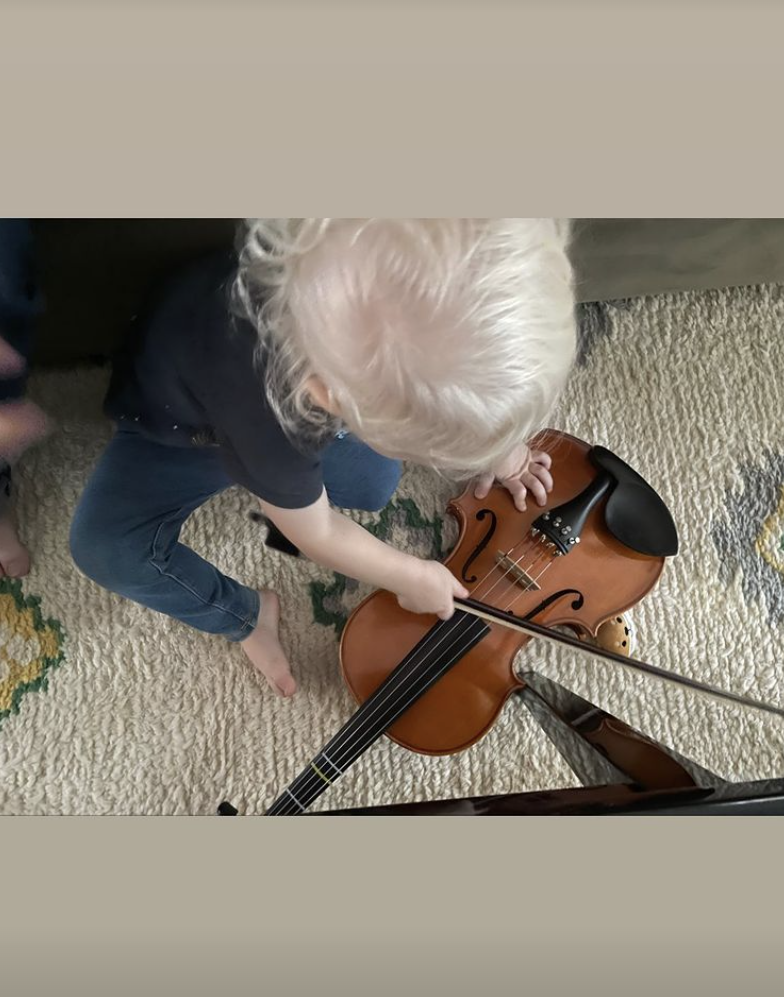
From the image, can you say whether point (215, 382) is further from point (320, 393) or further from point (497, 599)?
point (497, 599)

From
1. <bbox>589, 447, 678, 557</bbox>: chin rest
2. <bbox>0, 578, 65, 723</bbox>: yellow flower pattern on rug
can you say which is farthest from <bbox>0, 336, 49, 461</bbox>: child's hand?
<bbox>589, 447, 678, 557</bbox>: chin rest

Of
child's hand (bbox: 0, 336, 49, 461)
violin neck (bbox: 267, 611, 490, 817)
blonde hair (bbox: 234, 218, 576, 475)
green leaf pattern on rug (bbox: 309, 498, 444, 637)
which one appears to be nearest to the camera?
blonde hair (bbox: 234, 218, 576, 475)

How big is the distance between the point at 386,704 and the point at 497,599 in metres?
0.14

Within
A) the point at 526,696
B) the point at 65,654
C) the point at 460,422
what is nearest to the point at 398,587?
the point at 526,696

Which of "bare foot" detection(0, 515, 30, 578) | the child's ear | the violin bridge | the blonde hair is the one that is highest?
the blonde hair

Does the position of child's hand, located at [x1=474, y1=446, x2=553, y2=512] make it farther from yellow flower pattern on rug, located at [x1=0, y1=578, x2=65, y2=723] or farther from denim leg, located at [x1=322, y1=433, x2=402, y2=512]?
yellow flower pattern on rug, located at [x1=0, y1=578, x2=65, y2=723]

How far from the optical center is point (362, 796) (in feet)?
2.47

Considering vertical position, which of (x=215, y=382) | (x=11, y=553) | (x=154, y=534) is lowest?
(x=11, y=553)

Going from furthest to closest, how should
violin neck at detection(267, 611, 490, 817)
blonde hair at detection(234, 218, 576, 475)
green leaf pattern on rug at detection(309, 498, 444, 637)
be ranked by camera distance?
green leaf pattern on rug at detection(309, 498, 444, 637) → violin neck at detection(267, 611, 490, 817) → blonde hair at detection(234, 218, 576, 475)

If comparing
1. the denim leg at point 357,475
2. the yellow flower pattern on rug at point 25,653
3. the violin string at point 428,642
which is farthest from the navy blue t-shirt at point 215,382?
the yellow flower pattern on rug at point 25,653

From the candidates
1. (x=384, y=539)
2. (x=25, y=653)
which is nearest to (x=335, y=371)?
(x=384, y=539)

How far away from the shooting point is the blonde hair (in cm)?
38

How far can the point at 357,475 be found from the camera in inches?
27.8

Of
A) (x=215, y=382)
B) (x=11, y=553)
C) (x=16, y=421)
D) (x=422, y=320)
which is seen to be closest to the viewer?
(x=422, y=320)
